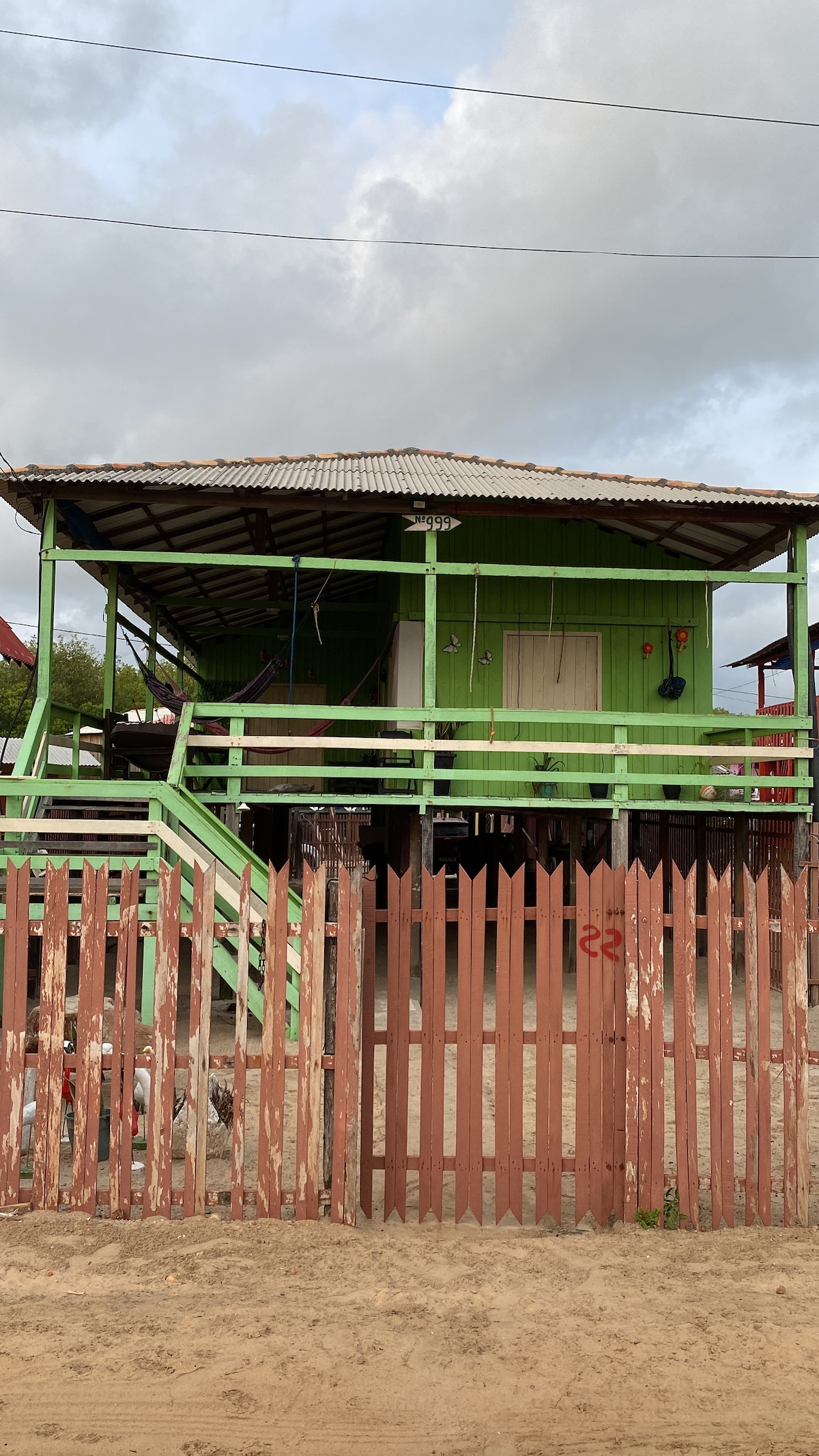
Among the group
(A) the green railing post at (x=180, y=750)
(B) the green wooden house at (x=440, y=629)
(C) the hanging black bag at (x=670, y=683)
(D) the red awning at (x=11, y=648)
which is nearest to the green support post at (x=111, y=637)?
(B) the green wooden house at (x=440, y=629)

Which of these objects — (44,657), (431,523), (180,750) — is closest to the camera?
(180,750)

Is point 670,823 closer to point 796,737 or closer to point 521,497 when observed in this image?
point 796,737

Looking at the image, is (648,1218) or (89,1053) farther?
(648,1218)

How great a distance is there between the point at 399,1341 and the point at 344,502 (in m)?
9.34

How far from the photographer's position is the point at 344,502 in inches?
459

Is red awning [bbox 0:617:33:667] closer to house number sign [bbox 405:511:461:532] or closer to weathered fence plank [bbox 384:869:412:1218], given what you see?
house number sign [bbox 405:511:461:532]

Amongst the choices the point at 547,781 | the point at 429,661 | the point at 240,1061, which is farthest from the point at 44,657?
the point at 240,1061

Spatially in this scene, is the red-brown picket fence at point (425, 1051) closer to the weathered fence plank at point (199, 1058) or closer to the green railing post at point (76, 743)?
the weathered fence plank at point (199, 1058)

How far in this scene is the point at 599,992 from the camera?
16.2 feet

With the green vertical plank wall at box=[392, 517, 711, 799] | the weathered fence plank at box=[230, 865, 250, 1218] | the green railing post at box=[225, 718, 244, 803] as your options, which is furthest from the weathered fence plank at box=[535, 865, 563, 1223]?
the green vertical plank wall at box=[392, 517, 711, 799]

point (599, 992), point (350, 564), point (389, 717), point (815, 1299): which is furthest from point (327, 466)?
point (815, 1299)

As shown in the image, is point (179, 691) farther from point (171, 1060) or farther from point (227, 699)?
point (171, 1060)

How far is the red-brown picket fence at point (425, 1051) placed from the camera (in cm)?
463

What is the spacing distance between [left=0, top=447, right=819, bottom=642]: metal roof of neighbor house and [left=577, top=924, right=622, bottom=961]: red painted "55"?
7277 mm
